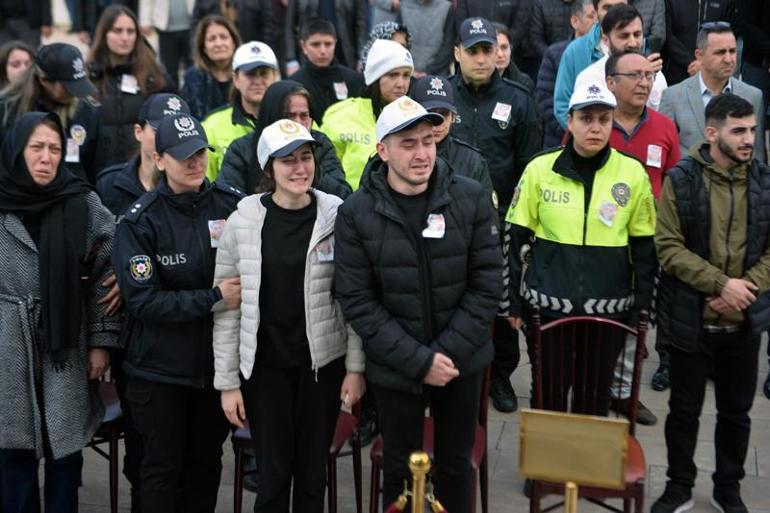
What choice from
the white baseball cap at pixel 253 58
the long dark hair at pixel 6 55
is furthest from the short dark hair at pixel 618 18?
the long dark hair at pixel 6 55

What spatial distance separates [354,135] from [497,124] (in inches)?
32.0

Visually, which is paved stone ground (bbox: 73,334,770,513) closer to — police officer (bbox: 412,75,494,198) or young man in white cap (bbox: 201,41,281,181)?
police officer (bbox: 412,75,494,198)

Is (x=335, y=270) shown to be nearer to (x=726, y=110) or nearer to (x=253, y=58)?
(x=726, y=110)

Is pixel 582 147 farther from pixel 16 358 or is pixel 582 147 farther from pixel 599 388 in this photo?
pixel 16 358

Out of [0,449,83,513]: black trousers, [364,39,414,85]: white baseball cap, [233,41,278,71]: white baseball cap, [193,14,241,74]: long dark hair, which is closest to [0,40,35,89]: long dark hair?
[193,14,241,74]: long dark hair

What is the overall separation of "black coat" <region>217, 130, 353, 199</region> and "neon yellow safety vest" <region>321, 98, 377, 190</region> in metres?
0.36

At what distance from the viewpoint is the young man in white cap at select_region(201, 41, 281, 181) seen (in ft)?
17.4

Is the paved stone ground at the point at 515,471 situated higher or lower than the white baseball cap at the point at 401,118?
lower

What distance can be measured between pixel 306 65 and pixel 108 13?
48.7 inches

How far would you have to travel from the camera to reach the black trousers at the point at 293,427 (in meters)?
3.79

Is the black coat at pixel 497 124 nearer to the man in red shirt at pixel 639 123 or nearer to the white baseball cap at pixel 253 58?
the man in red shirt at pixel 639 123

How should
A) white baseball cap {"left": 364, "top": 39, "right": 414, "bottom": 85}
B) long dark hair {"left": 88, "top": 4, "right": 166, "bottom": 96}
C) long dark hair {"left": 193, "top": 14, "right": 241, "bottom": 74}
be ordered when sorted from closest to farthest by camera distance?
1. white baseball cap {"left": 364, "top": 39, "right": 414, "bottom": 85}
2. long dark hair {"left": 88, "top": 4, "right": 166, "bottom": 96}
3. long dark hair {"left": 193, "top": 14, "right": 241, "bottom": 74}

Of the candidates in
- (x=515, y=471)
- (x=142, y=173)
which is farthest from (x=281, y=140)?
(x=515, y=471)

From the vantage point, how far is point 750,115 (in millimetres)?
4188
